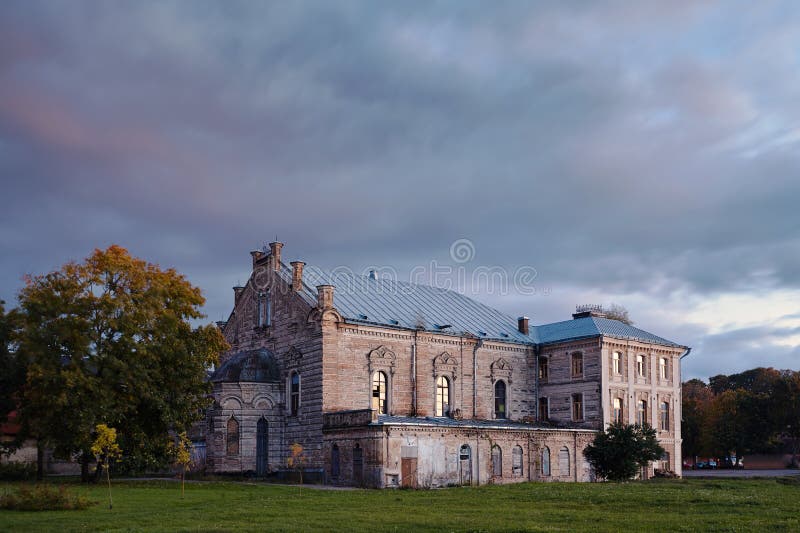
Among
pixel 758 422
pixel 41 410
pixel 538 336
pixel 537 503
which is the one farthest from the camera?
pixel 758 422

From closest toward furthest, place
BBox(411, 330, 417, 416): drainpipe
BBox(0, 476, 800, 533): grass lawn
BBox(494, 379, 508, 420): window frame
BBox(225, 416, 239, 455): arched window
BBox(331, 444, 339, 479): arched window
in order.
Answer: BBox(0, 476, 800, 533): grass lawn → BBox(331, 444, 339, 479): arched window → BBox(225, 416, 239, 455): arched window → BBox(411, 330, 417, 416): drainpipe → BBox(494, 379, 508, 420): window frame

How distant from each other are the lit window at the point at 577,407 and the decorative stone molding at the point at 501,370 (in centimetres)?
433

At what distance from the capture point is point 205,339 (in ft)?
148

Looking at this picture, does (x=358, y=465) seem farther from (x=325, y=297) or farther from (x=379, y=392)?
(x=325, y=297)

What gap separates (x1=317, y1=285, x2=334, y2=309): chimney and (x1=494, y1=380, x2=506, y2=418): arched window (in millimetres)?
13841

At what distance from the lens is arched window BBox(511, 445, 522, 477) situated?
47.0 metres

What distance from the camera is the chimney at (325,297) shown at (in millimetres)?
46531

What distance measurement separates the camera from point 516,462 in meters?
47.2

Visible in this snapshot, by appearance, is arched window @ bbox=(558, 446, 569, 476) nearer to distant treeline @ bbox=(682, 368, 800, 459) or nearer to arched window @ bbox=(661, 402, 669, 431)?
arched window @ bbox=(661, 402, 669, 431)

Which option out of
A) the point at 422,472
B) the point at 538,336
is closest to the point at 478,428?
the point at 422,472

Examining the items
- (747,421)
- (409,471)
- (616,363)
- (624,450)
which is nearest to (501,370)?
(616,363)

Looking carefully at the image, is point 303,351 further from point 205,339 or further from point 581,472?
point 581,472

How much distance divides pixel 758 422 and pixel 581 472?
36.6 m

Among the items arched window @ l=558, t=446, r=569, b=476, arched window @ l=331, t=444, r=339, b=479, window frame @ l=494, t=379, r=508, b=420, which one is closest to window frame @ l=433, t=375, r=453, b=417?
window frame @ l=494, t=379, r=508, b=420
